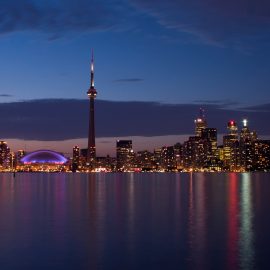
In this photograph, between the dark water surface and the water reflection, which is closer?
the water reflection

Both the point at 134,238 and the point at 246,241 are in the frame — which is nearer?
the point at 246,241

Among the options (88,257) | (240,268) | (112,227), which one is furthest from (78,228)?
(240,268)

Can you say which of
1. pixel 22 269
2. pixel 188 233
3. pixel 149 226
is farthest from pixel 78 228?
pixel 22 269

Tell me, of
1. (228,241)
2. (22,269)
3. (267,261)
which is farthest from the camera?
(228,241)

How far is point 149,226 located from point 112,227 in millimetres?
→ 2620

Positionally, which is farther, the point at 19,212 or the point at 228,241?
the point at 19,212

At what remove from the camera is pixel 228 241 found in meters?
32.0

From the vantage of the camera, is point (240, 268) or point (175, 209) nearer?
point (240, 268)

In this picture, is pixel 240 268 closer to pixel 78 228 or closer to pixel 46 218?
pixel 78 228

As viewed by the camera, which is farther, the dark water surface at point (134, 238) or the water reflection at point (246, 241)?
the dark water surface at point (134, 238)

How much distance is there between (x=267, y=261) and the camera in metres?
26.1

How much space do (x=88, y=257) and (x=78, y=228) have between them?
1047 cm

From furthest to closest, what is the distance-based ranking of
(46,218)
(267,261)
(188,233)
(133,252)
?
1. (46,218)
2. (188,233)
3. (133,252)
4. (267,261)

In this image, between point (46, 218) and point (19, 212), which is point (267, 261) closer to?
point (46, 218)
